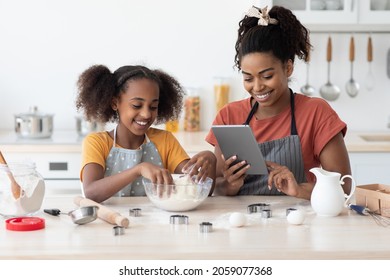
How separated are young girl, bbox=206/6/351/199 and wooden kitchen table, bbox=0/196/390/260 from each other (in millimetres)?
337

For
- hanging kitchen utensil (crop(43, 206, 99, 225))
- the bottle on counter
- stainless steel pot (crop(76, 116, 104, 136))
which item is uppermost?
the bottle on counter

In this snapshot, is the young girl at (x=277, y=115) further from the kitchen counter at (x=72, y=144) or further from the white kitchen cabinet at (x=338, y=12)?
the white kitchen cabinet at (x=338, y=12)

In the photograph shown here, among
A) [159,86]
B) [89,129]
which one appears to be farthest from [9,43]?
[159,86]

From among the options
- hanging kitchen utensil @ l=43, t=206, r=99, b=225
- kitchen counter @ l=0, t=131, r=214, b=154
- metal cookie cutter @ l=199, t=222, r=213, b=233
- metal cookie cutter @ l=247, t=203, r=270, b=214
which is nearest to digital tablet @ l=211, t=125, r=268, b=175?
metal cookie cutter @ l=247, t=203, r=270, b=214

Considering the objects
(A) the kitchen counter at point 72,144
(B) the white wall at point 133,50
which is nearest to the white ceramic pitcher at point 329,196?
(A) the kitchen counter at point 72,144

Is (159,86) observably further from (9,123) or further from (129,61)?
(9,123)

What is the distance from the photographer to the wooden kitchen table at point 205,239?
1859 mm

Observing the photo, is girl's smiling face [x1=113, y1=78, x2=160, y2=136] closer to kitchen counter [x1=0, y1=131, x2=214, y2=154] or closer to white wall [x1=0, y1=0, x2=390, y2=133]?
kitchen counter [x1=0, y1=131, x2=214, y2=154]

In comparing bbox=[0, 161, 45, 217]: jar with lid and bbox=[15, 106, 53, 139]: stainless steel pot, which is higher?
bbox=[15, 106, 53, 139]: stainless steel pot

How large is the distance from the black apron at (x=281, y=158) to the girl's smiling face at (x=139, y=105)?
41 centimetres

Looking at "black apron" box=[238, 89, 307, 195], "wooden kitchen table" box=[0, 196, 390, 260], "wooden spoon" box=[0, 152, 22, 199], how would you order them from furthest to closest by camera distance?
"black apron" box=[238, 89, 307, 195] < "wooden spoon" box=[0, 152, 22, 199] < "wooden kitchen table" box=[0, 196, 390, 260]

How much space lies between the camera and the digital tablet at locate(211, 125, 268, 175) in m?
2.38
